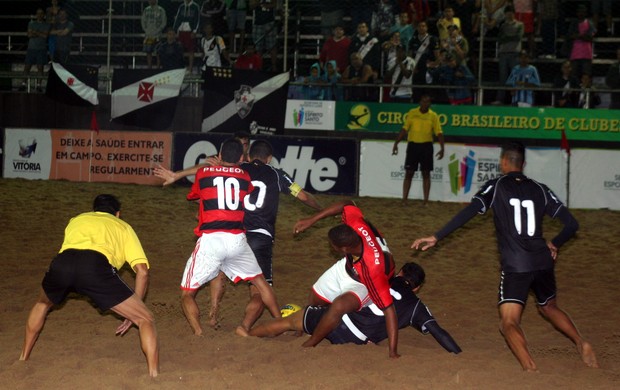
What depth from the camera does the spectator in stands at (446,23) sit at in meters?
19.2

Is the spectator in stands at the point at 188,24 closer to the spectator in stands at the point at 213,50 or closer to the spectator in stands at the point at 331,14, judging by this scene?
the spectator in stands at the point at 213,50

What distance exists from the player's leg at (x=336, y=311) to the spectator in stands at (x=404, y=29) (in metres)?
12.8

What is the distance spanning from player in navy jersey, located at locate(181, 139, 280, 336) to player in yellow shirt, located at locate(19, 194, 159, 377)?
1126 millimetres

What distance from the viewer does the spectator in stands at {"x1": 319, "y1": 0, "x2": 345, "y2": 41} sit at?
21094 mm

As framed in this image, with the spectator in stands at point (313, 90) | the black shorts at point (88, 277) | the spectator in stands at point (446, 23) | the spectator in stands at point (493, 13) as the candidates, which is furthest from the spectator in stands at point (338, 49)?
the black shorts at point (88, 277)

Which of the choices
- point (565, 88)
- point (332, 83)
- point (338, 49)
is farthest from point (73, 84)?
point (565, 88)

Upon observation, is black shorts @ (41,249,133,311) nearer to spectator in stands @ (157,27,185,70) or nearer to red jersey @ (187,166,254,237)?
red jersey @ (187,166,254,237)

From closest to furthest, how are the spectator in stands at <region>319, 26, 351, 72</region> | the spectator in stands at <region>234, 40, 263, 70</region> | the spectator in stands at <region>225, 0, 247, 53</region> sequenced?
the spectator in stands at <region>319, 26, 351, 72</region>, the spectator in stands at <region>234, 40, 263, 70</region>, the spectator in stands at <region>225, 0, 247, 53</region>

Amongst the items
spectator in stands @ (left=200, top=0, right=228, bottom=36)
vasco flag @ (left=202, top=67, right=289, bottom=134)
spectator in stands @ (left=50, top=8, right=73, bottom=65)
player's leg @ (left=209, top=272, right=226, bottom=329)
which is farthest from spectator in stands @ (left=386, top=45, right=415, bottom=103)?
player's leg @ (left=209, top=272, right=226, bottom=329)

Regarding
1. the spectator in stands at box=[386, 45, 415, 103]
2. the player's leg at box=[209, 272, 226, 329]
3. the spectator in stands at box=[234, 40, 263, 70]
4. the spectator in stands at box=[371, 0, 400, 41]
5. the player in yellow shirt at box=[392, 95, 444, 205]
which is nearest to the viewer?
the player's leg at box=[209, 272, 226, 329]

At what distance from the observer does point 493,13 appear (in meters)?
19.4

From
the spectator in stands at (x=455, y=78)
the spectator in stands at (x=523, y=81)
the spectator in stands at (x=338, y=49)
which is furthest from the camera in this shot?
the spectator in stands at (x=338, y=49)

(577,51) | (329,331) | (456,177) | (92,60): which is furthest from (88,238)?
(92,60)

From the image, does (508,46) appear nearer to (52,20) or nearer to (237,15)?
(237,15)
